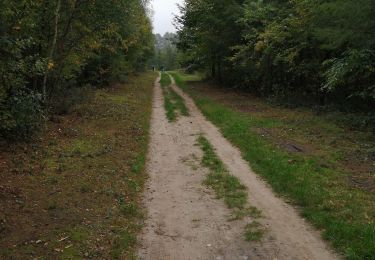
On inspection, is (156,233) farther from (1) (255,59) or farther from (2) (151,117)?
(1) (255,59)

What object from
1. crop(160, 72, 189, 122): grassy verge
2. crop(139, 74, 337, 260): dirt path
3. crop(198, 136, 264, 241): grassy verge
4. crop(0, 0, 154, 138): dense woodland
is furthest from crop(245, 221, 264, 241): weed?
crop(160, 72, 189, 122): grassy verge

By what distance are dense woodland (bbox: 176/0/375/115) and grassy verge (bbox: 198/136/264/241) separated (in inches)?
238

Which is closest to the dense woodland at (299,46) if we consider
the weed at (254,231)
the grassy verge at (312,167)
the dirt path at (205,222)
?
the grassy verge at (312,167)

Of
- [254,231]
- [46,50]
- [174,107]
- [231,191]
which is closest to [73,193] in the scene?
[231,191]

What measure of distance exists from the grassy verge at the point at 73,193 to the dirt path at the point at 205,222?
1.30ft

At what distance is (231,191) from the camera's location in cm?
1030

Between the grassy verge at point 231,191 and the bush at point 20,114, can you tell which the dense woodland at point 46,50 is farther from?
the grassy verge at point 231,191

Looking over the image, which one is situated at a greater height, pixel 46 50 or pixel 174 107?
pixel 46 50

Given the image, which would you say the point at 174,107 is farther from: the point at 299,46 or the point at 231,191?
the point at 231,191

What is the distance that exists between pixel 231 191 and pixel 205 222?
189 centimetres

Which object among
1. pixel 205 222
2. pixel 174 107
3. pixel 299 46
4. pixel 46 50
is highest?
pixel 299 46

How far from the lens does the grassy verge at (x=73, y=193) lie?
7.28 m

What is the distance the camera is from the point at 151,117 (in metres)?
21.3

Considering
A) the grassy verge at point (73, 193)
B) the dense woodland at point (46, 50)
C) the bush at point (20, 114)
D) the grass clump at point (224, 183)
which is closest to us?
the grassy verge at point (73, 193)
